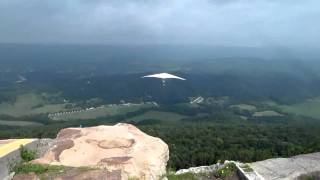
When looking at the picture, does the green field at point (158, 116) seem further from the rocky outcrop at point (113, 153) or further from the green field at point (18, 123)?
the rocky outcrop at point (113, 153)

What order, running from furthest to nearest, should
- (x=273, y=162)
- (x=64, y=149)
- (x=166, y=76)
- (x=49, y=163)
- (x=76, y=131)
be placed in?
(x=166, y=76), (x=273, y=162), (x=76, y=131), (x=64, y=149), (x=49, y=163)

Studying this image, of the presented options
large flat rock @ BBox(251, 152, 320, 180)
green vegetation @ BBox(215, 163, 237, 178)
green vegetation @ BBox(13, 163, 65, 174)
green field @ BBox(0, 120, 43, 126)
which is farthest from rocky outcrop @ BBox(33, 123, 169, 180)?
green field @ BBox(0, 120, 43, 126)

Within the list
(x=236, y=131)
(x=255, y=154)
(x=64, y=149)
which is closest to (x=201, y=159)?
(x=255, y=154)

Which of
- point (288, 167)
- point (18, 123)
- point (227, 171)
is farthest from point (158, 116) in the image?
point (227, 171)

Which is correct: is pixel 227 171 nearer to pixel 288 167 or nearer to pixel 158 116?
pixel 288 167

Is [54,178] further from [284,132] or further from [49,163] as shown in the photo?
[284,132]
